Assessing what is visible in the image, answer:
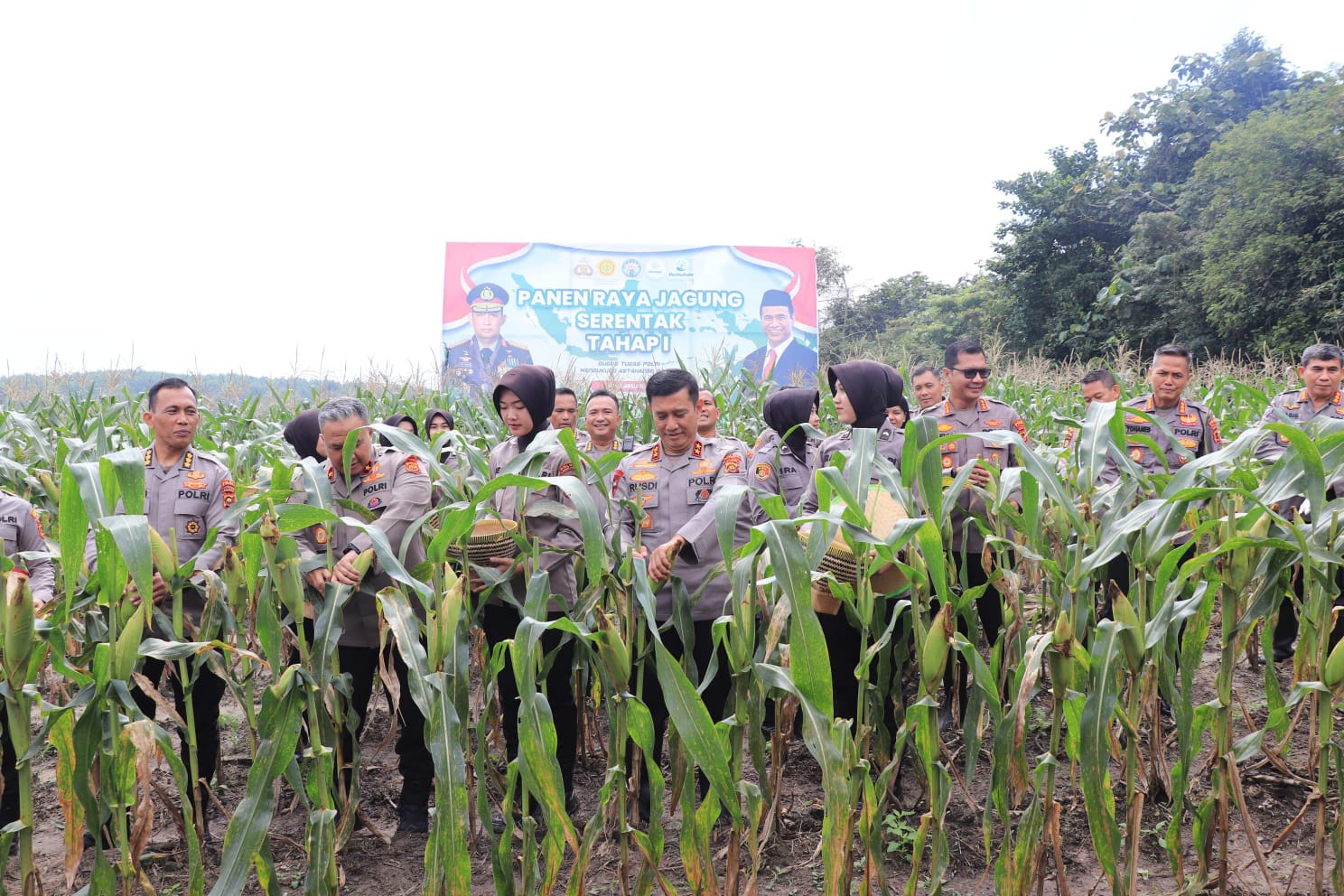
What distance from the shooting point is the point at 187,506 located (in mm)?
3367

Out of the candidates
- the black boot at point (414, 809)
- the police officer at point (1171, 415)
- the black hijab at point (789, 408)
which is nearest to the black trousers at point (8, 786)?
the black boot at point (414, 809)

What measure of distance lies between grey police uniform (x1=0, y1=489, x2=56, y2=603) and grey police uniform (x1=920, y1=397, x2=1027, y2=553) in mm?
3388

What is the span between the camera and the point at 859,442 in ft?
7.95

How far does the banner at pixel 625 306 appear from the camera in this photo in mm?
16094

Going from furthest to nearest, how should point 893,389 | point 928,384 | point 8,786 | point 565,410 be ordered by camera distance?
point 928,384, point 565,410, point 893,389, point 8,786

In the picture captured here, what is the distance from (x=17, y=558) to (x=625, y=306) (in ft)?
45.4

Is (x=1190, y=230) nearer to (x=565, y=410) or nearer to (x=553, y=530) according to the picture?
(x=565, y=410)

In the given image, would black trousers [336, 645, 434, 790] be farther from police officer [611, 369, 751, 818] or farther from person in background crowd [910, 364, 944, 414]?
person in background crowd [910, 364, 944, 414]

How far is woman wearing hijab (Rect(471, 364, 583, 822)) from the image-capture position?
309cm

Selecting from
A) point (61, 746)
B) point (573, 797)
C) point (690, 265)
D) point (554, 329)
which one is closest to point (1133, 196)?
point (690, 265)

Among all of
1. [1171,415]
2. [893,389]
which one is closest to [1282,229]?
[1171,415]

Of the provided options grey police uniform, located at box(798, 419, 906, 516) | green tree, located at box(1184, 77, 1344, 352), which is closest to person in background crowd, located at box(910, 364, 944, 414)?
grey police uniform, located at box(798, 419, 906, 516)

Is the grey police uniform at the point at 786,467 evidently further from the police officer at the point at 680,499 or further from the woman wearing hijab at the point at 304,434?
the woman wearing hijab at the point at 304,434

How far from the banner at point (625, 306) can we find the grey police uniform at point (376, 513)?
41.4ft
